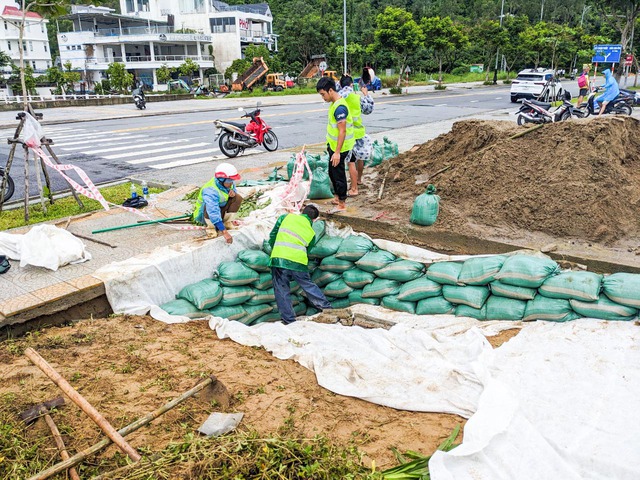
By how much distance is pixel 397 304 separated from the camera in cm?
500

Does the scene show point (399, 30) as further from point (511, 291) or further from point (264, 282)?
point (511, 291)

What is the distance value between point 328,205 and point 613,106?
1188 centimetres

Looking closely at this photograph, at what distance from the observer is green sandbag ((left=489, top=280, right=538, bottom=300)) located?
14.1 ft

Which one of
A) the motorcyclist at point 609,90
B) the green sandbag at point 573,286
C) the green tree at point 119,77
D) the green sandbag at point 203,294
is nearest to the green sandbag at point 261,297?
the green sandbag at point 203,294

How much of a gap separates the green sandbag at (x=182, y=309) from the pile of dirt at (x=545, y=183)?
106 inches

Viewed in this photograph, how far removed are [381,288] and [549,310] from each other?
5.23 feet

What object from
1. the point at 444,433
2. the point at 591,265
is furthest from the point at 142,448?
the point at 591,265

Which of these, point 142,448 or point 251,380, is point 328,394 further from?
point 142,448

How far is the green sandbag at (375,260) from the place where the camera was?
5.17 metres

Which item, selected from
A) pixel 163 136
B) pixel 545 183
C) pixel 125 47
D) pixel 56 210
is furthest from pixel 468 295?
pixel 125 47

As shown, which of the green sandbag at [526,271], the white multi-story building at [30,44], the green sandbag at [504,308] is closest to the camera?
the green sandbag at [526,271]

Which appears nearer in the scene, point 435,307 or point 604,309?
point 604,309

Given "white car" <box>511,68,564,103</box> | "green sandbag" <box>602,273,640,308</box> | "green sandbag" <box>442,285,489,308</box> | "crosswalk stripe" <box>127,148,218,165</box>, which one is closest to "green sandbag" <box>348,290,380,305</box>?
"green sandbag" <box>442,285,489,308</box>

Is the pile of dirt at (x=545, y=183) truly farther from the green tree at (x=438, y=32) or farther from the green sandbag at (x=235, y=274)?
the green tree at (x=438, y=32)
